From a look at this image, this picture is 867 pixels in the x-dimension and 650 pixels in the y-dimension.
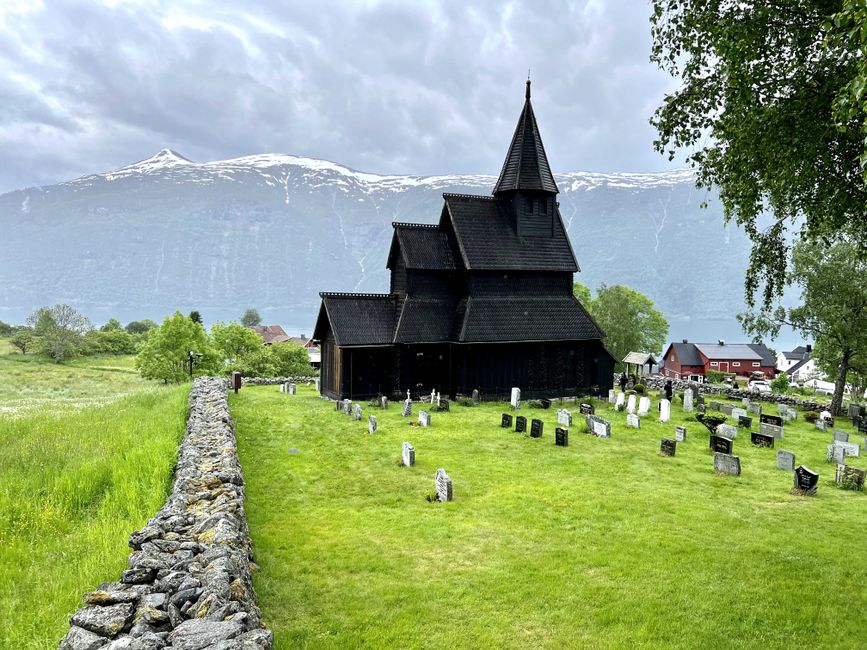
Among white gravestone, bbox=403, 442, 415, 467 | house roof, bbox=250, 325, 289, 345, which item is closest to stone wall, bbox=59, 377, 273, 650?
white gravestone, bbox=403, 442, 415, 467

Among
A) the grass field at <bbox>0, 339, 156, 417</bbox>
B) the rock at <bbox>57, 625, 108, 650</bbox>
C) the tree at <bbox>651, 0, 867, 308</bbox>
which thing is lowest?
the grass field at <bbox>0, 339, 156, 417</bbox>

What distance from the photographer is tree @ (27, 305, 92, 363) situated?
2726 inches

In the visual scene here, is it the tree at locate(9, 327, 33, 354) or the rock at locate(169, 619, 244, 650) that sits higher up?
the tree at locate(9, 327, 33, 354)

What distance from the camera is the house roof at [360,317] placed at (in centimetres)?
2644

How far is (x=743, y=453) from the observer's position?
17875mm

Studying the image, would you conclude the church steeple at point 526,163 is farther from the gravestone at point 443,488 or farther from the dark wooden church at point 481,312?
the gravestone at point 443,488

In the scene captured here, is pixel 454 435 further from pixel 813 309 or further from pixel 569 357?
pixel 813 309

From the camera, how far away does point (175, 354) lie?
45.4 m

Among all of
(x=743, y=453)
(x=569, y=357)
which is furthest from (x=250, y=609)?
(x=569, y=357)

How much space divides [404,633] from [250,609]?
88.9 inches

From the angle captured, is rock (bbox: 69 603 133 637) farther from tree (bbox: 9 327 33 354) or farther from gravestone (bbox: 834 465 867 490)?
tree (bbox: 9 327 33 354)

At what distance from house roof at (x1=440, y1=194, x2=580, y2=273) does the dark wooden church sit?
0.07 meters

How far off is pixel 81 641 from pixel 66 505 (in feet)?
17.1

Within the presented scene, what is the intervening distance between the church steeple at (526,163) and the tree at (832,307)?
12561 mm
